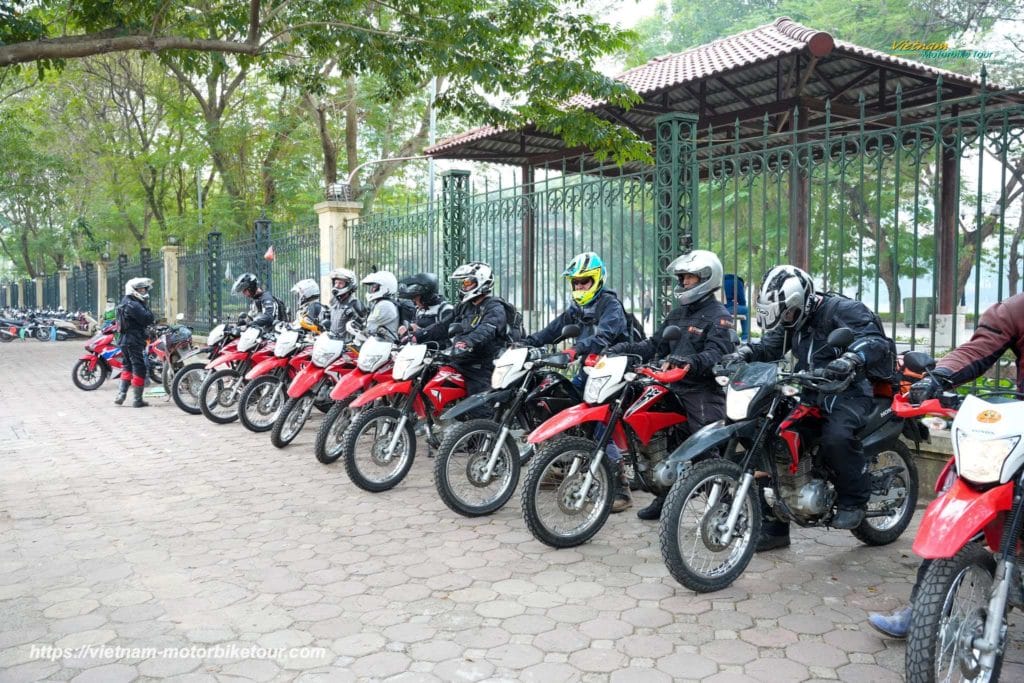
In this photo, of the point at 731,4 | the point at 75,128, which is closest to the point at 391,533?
the point at 75,128

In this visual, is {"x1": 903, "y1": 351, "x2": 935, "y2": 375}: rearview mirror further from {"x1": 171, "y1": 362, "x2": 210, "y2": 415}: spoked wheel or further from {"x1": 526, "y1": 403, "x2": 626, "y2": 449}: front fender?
{"x1": 171, "y1": 362, "x2": 210, "y2": 415}: spoked wheel

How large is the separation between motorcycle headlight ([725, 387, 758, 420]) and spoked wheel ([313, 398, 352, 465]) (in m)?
3.54

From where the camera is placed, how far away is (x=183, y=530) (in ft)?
17.5

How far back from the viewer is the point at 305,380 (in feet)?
24.2

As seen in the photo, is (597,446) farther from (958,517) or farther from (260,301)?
(260,301)

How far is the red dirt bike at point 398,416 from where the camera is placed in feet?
19.9

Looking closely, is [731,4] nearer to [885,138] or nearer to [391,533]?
[885,138]

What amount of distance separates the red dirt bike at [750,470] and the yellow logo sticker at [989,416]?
107cm

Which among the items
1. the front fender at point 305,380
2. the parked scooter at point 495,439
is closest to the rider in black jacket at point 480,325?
the parked scooter at point 495,439

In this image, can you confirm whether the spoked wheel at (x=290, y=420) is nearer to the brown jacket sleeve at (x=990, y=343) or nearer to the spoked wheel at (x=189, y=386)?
the spoked wheel at (x=189, y=386)

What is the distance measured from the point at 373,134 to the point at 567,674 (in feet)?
81.0


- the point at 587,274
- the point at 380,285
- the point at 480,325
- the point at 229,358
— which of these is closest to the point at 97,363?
the point at 229,358

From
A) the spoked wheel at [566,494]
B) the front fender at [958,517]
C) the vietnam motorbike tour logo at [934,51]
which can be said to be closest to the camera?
the front fender at [958,517]

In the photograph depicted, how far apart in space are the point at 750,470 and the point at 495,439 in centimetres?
185
